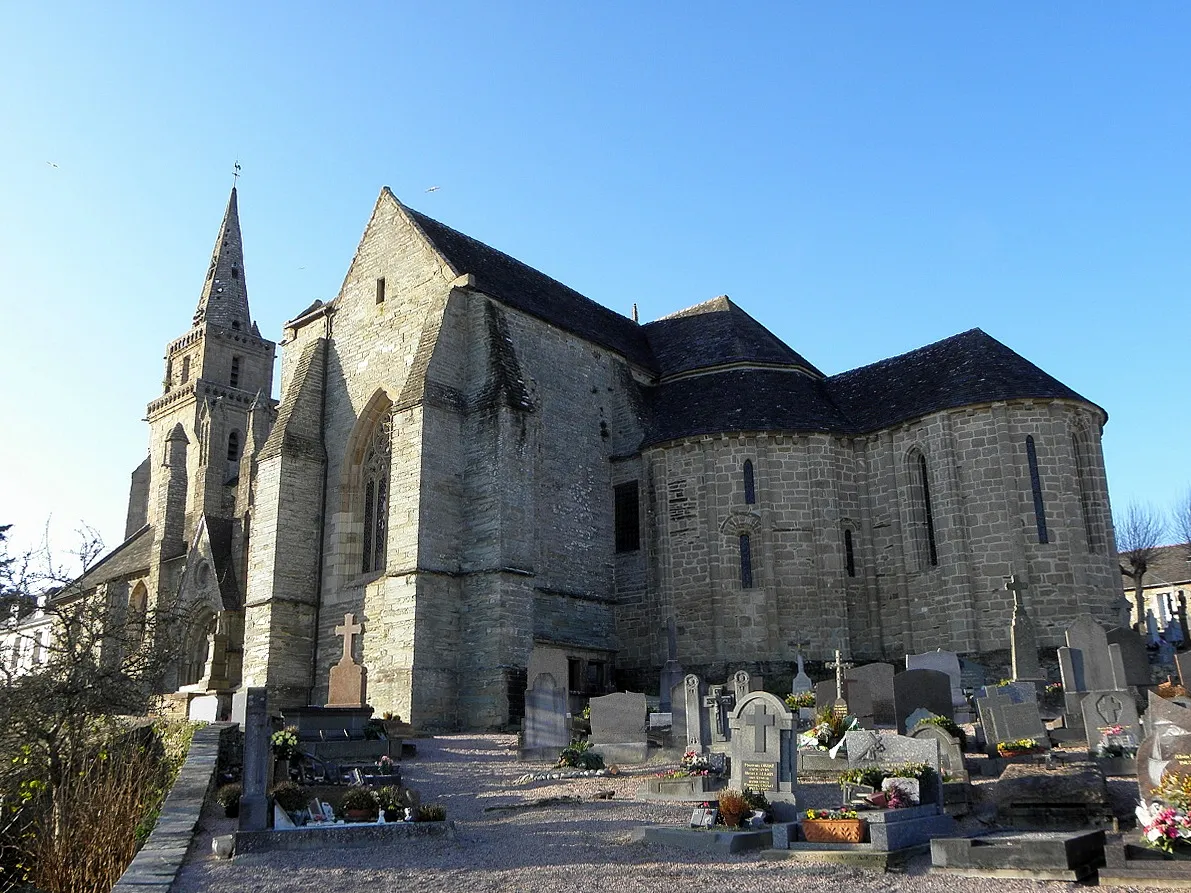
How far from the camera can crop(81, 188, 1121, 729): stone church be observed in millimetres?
23141

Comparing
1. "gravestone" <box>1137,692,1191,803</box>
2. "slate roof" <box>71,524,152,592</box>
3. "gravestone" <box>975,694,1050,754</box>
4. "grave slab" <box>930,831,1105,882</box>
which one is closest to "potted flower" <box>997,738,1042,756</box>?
"gravestone" <box>975,694,1050,754</box>

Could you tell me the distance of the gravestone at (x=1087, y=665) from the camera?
16125 millimetres

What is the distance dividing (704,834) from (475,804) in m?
4.25

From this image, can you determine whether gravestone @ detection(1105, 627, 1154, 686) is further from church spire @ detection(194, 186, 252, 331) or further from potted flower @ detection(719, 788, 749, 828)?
church spire @ detection(194, 186, 252, 331)

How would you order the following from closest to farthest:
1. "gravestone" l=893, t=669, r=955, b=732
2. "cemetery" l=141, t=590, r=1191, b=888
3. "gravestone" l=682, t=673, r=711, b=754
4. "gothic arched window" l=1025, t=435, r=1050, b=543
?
"cemetery" l=141, t=590, r=1191, b=888 < "gravestone" l=682, t=673, r=711, b=754 < "gravestone" l=893, t=669, r=955, b=732 < "gothic arched window" l=1025, t=435, r=1050, b=543

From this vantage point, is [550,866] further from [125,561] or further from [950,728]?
[125,561]

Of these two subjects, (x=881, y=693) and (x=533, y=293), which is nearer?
(x=881, y=693)

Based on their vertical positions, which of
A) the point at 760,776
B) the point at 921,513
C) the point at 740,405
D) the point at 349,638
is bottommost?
the point at 760,776

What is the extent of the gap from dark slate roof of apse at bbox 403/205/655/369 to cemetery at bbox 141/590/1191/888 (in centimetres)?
1065

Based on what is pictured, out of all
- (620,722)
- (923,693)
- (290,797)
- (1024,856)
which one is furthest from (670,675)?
(1024,856)

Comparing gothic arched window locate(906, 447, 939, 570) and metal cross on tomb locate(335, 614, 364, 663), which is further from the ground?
gothic arched window locate(906, 447, 939, 570)

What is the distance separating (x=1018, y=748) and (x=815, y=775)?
2.66 m

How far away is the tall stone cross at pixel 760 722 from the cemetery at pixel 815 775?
2cm

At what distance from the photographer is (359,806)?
11.4 m
